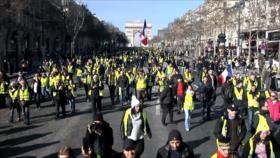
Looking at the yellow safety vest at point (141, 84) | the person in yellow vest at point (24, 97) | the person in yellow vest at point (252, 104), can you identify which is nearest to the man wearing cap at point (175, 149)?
the person in yellow vest at point (252, 104)

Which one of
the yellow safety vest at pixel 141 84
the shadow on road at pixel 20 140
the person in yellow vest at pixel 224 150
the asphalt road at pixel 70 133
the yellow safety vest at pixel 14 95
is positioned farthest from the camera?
the yellow safety vest at pixel 141 84

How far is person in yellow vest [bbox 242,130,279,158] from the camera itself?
301 inches

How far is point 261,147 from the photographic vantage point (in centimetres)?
764

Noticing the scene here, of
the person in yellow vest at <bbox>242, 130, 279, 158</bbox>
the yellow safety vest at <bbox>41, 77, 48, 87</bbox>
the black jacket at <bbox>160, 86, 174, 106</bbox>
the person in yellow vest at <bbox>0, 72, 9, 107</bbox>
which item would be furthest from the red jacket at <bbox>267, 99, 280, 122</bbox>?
the yellow safety vest at <bbox>41, 77, 48, 87</bbox>

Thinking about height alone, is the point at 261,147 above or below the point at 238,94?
below

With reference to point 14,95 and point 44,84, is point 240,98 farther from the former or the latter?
point 44,84

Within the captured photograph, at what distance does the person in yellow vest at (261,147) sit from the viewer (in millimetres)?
7633

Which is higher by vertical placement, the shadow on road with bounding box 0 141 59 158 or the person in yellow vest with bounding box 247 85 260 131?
the person in yellow vest with bounding box 247 85 260 131

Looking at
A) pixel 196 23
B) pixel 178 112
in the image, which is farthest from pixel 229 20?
pixel 178 112

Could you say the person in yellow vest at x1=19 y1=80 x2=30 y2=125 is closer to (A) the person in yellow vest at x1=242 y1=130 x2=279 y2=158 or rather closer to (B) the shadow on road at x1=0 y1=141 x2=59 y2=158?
(B) the shadow on road at x1=0 y1=141 x2=59 y2=158

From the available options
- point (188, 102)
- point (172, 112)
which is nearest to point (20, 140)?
point (188, 102)

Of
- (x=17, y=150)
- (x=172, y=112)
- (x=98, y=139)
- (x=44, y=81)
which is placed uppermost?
(x=44, y=81)

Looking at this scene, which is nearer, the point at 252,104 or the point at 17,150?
the point at 17,150

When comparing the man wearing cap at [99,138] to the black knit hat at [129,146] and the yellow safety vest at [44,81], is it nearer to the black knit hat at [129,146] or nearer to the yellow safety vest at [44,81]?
the black knit hat at [129,146]
